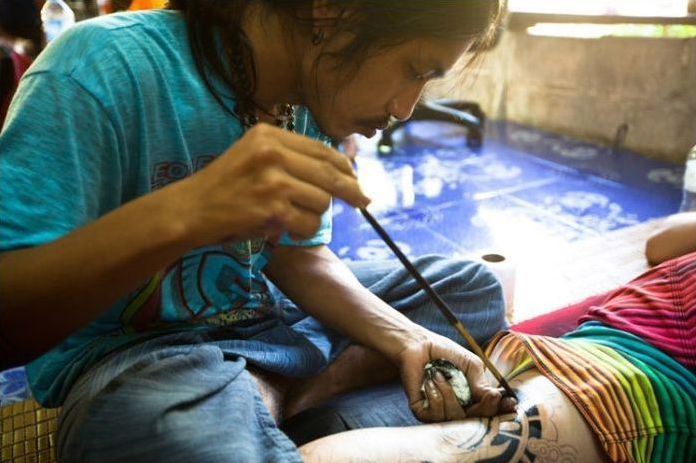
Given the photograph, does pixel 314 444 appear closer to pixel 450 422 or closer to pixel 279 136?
pixel 450 422

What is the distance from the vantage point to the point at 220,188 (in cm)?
54

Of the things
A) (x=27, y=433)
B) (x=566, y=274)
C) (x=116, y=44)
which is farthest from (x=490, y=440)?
(x=566, y=274)

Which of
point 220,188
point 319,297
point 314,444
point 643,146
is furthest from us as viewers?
point 643,146

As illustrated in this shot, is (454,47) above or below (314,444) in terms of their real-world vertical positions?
above

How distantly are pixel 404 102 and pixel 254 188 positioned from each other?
1.34ft

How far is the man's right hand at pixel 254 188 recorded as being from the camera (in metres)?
0.54

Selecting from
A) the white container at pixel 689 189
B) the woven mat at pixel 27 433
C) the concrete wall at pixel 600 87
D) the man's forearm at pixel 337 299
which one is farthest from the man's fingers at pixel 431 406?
the concrete wall at pixel 600 87

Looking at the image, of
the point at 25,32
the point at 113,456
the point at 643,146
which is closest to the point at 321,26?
the point at 113,456

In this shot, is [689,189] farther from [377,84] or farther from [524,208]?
[377,84]

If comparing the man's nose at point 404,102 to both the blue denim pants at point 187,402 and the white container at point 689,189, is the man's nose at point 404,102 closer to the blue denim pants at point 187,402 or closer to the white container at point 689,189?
the blue denim pants at point 187,402

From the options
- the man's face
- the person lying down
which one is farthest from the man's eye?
the person lying down

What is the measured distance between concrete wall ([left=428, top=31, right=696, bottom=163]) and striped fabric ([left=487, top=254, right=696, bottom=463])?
187 cm

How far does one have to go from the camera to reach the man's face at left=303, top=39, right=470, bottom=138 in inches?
31.5

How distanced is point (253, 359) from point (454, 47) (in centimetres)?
57
